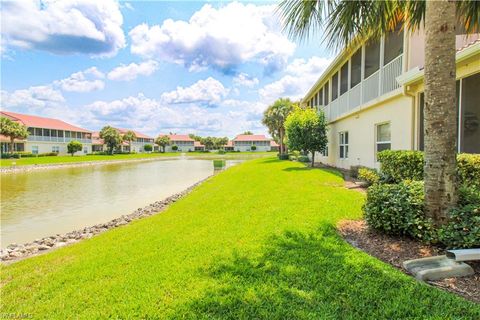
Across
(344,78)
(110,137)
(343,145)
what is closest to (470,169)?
(343,145)

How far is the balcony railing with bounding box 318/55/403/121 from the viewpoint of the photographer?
10.0 metres

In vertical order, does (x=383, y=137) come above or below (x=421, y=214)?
above

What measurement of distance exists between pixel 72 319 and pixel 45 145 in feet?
201

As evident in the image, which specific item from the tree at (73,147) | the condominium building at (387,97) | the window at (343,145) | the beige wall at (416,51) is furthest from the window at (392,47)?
the tree at (73,147)

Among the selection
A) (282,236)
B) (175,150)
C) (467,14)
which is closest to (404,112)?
(467,14)

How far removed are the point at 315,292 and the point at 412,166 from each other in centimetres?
570

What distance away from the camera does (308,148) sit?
17.9 metres

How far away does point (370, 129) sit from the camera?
12156mm

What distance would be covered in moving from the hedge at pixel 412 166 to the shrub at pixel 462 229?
221 centimetres

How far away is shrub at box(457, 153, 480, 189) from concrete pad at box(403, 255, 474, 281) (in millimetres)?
3142

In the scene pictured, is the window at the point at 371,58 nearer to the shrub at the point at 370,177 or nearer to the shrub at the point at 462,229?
the shrub at the point at 370,177

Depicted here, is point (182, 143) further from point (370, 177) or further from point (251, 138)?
point (370, 177)

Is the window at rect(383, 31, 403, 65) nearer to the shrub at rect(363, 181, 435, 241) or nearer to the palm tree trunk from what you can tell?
the palm tree trunk

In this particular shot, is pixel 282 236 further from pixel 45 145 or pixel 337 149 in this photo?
pixel 45 145
